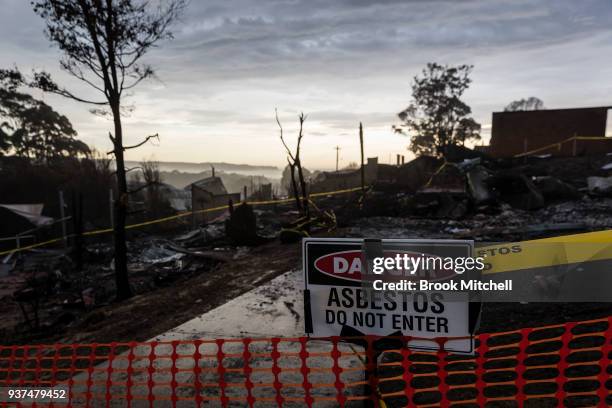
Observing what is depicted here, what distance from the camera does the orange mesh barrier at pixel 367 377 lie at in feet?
9.12

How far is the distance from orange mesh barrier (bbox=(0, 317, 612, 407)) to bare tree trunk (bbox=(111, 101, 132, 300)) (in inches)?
222

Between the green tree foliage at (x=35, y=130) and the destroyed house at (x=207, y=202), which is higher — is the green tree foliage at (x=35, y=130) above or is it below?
above

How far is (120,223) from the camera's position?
995cm

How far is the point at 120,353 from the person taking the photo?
15.9 feet

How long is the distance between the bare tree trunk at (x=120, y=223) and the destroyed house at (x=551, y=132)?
26.6m

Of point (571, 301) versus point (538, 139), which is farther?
point (538, 139)

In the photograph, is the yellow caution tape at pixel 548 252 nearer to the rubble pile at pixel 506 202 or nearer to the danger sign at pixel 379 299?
the danger sign at pixel 379 299

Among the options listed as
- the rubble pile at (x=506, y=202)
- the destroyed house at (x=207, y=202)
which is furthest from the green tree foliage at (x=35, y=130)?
the rubble pile at (x=506, y=202)

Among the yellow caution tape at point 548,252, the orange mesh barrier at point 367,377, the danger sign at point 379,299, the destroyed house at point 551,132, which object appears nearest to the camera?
the danger sign at point 379,299

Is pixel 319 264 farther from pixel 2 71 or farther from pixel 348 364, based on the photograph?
pixel 2 71

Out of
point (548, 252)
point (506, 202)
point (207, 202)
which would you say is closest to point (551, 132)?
point (506, 202)

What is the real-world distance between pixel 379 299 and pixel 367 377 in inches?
21.2

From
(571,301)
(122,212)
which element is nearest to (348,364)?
(571,301)

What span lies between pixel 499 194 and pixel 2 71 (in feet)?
52.1
